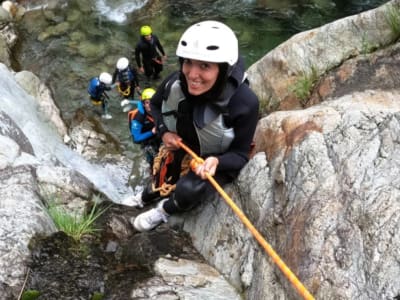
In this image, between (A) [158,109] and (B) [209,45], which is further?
(A) [158,109]

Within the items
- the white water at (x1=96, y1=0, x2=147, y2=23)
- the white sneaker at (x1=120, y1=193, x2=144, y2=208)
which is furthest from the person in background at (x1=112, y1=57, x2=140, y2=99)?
the white sneaker at (x1=120, y1=193, x2=144, y2=208)

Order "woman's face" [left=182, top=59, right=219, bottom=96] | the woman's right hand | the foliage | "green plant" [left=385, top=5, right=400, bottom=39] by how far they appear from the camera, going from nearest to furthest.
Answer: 1. the foliage
2. "woman's face" [left=182, top=59, right=219, bottom=96]
3. the woman's right hand
4. "green plant" [left=385, top=5, right=400, bottom=39]

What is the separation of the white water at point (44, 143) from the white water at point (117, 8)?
18.2 feet

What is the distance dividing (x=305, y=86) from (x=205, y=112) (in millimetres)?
1902

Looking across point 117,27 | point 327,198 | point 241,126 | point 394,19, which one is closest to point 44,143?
point 241,126

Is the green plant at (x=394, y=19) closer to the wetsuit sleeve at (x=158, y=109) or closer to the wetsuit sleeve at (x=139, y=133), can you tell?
the wetsuit sleeve at (x=158, y=109)

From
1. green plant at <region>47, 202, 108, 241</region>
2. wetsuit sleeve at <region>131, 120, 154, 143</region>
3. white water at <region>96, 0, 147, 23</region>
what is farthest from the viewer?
white water at <region>96, 0, 147, 23</region>

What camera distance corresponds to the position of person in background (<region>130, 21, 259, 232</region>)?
3.64 metres

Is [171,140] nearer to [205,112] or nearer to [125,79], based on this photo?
[205,112]

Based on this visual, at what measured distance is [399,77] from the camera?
4656 millimetres

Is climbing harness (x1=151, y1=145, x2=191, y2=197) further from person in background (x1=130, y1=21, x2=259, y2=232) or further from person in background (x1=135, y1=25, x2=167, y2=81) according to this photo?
person in background (x1=135, y1=25, x2=167, y2=81)

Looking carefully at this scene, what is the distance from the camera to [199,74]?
12.0 feet

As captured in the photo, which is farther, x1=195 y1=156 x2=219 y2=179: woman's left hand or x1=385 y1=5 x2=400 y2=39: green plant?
x1=385 y1=5 x2=400 y2=39: green plant

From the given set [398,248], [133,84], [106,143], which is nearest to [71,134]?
[106,143]
